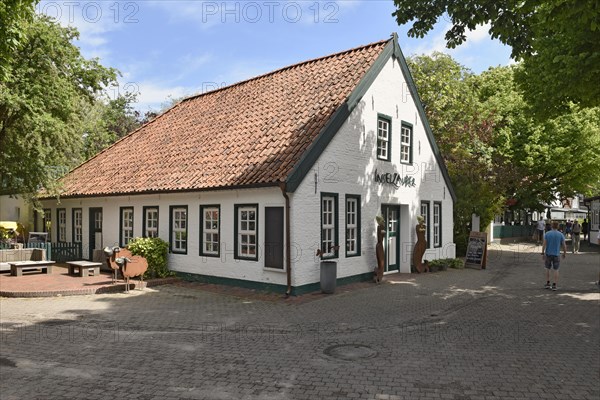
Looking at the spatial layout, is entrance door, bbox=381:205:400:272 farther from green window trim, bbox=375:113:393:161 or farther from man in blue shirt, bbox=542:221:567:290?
man in blue shirt, bbox=542:221:567:290

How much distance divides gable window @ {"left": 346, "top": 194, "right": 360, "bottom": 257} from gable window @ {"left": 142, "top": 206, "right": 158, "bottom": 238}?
6.48 meters

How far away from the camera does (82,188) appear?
1916 cm

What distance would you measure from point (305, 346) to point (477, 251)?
13.2 m

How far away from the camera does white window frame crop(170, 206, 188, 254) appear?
15.2 m

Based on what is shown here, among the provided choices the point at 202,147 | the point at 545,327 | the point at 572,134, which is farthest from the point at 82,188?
the point at 572,134

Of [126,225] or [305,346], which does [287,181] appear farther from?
[126,225]

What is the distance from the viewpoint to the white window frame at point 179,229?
15.2 m

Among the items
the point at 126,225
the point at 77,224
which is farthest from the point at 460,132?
the point at 77,224

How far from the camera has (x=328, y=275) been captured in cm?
1260

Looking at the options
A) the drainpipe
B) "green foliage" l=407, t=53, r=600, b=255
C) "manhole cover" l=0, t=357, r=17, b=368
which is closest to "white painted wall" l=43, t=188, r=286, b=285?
the drainpipe

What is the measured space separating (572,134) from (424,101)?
1287 centimetres

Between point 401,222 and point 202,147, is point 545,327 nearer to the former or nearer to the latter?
point 401,222

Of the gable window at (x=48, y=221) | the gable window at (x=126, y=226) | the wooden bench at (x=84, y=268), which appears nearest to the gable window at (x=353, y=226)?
the gable window at (x=126, y=226)

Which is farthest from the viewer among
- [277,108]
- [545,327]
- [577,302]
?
[277,108]
